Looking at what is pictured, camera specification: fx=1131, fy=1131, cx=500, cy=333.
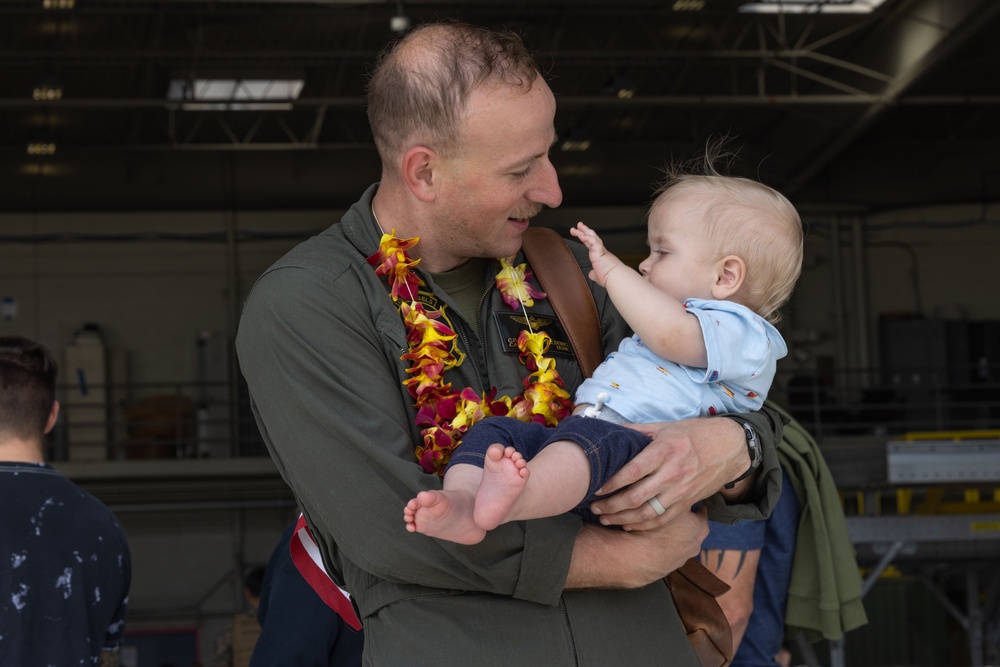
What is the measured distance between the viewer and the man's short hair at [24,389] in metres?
3.40

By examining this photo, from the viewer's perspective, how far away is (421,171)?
203 cm

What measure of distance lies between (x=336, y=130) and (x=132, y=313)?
14.4 ft

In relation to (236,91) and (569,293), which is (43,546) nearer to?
(569,293)

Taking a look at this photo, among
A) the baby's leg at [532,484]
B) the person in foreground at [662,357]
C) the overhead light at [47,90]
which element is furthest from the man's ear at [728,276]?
the overhead light at [47,90]

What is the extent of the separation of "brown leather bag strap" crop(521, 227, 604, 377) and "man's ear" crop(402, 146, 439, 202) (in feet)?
0.97

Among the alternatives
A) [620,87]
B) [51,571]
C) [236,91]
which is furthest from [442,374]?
[236,91]

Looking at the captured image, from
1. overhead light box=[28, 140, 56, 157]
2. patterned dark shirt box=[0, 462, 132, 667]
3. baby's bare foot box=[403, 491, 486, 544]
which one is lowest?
patterned dark shirt box=[0, 462, 132, 667]

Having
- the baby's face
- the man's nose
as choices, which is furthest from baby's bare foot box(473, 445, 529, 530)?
the baby's face

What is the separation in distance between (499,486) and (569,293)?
795mm

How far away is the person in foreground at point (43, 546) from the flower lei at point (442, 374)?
1.87m

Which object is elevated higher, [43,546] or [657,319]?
[657,319]

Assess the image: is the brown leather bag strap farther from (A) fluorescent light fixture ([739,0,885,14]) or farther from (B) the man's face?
(A) fluorescent light fixture ([739,0,885,14])

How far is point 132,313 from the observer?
1800cm

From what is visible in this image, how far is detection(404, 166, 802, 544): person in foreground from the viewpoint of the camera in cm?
156
